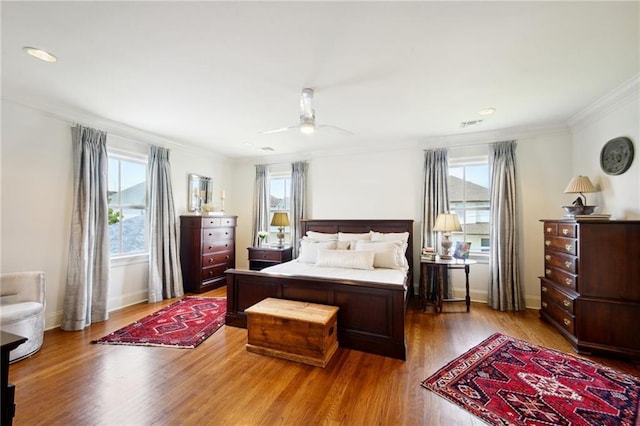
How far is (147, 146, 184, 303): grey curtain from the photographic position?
4219 mm

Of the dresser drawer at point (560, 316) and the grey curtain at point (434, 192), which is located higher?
the grey curtain at point (434, 192)

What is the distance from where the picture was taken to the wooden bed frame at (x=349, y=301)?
2598 mm

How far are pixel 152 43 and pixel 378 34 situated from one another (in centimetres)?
169

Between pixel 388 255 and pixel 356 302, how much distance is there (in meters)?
A: 1.03

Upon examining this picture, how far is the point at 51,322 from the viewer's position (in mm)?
3195

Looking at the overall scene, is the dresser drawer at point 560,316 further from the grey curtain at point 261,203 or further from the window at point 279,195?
the grey curtain at point 261,203

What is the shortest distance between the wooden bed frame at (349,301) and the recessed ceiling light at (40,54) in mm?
2566

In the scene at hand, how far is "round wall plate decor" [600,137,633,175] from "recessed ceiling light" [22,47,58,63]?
5512 mm

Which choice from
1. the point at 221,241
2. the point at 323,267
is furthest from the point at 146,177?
the point at 323,267

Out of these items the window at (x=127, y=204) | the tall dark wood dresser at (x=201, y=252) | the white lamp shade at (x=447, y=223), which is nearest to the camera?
the white lamp shade at (x=447, y=223)

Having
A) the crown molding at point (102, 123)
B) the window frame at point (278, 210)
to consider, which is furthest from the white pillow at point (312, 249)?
the crown molding at point (102, 123)

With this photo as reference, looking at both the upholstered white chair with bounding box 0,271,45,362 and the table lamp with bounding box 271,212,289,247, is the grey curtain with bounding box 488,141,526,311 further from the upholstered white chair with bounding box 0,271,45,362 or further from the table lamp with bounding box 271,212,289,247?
the upholstered white chair with bounding box 0,271,45,362

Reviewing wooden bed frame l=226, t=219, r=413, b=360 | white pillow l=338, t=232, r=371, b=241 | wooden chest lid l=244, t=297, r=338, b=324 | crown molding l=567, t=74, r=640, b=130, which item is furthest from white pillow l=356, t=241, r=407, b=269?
crown molding l=567, t=74, r=640, b=130

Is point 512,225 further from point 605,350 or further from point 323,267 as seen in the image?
point 323,267
